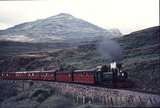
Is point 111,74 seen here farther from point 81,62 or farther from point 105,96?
point 81,62

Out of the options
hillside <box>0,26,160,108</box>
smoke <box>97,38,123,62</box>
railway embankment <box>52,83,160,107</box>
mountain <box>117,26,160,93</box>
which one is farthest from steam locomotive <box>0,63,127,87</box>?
mountain <box>117,26,160,93</box>

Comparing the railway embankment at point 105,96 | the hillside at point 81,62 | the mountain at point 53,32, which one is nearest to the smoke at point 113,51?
the hillside at point 81,62

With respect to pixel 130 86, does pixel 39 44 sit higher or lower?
higher

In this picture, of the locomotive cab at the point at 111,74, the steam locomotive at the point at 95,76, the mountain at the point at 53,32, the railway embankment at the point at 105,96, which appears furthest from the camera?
the mountain at the point at 53,32

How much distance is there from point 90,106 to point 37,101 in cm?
1400

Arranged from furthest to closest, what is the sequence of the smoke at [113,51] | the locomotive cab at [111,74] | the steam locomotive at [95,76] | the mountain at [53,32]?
the mountain at [53,32]
the smoke at [113,51]
the steam locomotive at [95,76]
the locomotive cab at [111,74]

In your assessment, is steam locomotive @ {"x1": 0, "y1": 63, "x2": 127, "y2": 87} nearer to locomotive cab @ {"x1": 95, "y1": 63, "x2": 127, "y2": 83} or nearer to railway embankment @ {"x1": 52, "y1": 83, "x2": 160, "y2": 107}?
locomotive cab @ {"x1": 95, "y1": 63, "x2": 127, "y2": 83}

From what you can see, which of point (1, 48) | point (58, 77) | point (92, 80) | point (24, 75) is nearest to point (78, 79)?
point (92, 80)

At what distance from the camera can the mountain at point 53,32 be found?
160 metres

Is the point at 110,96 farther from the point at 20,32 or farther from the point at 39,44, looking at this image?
the point at 20,32

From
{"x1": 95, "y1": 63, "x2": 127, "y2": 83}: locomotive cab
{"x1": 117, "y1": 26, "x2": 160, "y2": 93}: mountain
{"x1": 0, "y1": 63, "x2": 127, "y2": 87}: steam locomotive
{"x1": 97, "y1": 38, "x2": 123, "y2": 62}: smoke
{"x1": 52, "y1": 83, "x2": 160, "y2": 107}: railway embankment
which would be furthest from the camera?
{"x1": 117, "y1": 26, "x2": 160, "y2": 93}: mountain

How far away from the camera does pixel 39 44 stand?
432 ft

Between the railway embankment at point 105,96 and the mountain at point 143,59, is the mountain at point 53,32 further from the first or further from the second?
the railway embankment at point 105,96

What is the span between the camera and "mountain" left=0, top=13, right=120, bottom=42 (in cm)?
16025
